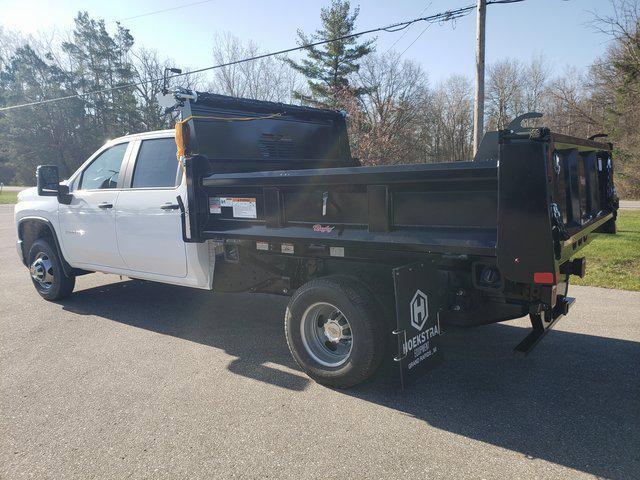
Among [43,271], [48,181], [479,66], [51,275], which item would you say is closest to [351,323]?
[48,181]

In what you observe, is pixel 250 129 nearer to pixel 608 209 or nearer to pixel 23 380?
pixel 23 380

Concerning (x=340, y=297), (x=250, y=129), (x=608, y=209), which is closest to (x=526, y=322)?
(x=608, y=209)

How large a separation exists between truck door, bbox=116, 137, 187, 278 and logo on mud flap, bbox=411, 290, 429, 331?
2.40 metres

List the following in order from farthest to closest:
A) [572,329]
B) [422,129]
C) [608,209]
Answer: [422,129], [572,329], [608,209]

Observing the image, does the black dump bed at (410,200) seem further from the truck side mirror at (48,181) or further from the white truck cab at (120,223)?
the truck side mirror at (48,181)

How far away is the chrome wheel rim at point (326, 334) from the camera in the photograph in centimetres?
372

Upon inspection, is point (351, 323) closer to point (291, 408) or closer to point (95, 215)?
point (291, 408)

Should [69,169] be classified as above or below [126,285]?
above

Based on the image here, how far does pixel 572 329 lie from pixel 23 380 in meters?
5.20

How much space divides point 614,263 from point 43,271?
8.59m

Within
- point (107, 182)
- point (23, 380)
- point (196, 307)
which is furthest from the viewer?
point (196, 307)

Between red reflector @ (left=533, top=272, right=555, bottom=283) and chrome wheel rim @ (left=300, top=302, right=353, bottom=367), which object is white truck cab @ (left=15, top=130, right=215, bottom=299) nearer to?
chrome wheel rim @ (left=300, top=302, right=353, bottom=367)

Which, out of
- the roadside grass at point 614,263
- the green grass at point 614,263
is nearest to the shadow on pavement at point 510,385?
the roadside grass at point 614,263

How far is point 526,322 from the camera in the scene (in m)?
5.16
